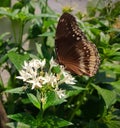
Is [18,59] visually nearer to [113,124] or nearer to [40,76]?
[40,76]

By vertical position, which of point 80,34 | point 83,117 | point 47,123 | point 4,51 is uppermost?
point 80,34

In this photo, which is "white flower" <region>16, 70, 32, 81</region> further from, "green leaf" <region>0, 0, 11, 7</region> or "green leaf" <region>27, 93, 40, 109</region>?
"green leaf" <region>0, 0, 11, 7</region>

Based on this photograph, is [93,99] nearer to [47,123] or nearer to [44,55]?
[44,55]

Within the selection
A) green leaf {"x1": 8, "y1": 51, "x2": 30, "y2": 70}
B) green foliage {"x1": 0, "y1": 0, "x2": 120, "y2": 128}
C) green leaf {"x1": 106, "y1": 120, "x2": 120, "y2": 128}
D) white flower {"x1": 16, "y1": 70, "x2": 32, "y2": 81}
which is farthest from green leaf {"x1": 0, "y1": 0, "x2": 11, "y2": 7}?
white flower {"x1": 16, "y1": 70, "x2": 32, "y2": 81}

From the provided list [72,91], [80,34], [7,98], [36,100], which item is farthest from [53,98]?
[7,98]

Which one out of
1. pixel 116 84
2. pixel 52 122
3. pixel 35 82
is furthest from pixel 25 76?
pixel 116 84
